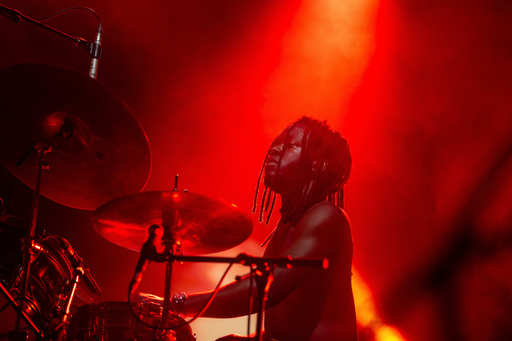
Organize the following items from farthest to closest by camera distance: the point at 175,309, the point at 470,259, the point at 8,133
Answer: the point at 470,259 < the point at 8,133 < the point at 175,309

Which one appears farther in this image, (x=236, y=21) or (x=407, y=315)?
(x=236, y=21)

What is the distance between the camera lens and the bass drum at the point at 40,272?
3.19 meters

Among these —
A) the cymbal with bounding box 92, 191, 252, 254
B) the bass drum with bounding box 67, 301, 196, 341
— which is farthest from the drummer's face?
the bass drum with bounding box 67, 301, 196, 341

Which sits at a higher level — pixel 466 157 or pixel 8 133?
pixel 466 157

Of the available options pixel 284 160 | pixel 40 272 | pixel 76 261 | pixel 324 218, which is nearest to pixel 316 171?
pixel 284 160

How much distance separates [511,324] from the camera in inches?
179

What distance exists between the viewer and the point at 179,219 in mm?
2889

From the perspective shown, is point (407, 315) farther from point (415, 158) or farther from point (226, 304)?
point (226, 304)

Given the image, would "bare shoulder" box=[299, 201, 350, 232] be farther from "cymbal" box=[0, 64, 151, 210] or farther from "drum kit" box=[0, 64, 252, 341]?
"cymbal" box=[0, 64, 151, 210]

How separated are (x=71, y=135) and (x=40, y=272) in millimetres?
883

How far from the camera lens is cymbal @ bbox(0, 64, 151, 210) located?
3031 mm

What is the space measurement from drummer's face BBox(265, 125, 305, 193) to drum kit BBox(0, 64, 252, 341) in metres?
0.23

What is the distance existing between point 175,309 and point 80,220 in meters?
2.48

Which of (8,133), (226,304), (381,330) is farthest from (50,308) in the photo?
(381,330)
